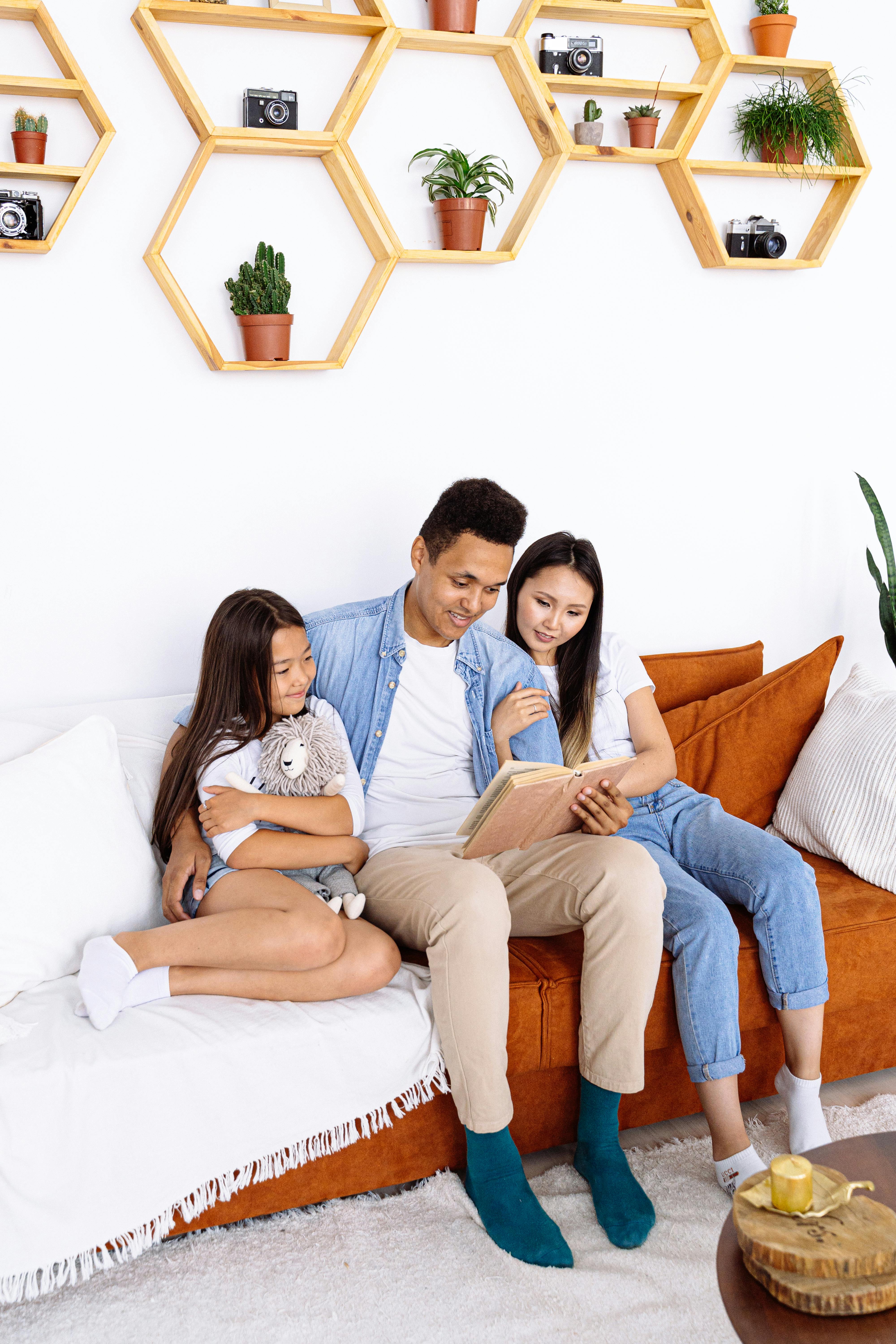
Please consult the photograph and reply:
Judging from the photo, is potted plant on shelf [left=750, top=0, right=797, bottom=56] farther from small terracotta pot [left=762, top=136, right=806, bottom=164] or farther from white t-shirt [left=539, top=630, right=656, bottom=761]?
white t-shirt [left=539, top=630, right=656, bottom=761]

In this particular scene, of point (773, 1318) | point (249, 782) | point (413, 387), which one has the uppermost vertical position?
point (413, 387)

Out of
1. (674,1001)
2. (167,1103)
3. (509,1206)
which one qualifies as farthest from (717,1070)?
(167,1103)

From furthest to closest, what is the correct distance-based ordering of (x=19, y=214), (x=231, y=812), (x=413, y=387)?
(x=413, y=387), (x=19, y=214), (x=231, y=812)

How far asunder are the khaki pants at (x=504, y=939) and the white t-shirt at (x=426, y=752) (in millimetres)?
160

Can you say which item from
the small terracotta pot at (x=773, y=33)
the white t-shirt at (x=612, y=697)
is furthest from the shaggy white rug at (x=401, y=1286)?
the small terracotta pot at (x=773, y=33)

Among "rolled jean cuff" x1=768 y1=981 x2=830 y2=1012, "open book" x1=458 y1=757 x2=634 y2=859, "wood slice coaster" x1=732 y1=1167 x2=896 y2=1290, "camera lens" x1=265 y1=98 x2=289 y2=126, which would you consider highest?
"camera lens" x1=265 y1=98 x2=289 y2=126

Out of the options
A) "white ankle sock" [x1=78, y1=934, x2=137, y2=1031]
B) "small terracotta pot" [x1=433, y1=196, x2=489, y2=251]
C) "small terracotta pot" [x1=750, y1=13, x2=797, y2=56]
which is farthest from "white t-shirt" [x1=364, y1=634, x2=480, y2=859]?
"small terracotta pot" [x1=750, y1=13, x2=797, y2=56]

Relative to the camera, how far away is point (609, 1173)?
1712mm

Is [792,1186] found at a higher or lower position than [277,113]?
lower

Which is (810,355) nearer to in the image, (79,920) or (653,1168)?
(653,1168)

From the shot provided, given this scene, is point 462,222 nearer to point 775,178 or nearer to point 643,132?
point 643,132

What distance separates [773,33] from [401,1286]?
9.03 feet

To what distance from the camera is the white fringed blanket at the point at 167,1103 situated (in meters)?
1.44

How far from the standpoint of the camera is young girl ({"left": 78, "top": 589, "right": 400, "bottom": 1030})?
5.48 ft
